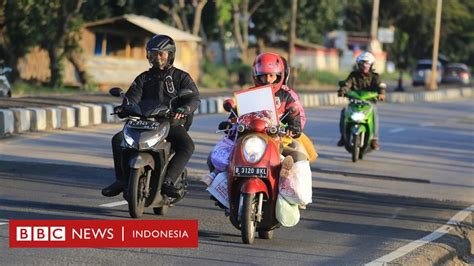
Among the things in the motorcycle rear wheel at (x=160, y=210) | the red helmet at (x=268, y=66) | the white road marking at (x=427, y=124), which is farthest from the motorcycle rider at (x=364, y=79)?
the white road marking at (x=427, y=124)

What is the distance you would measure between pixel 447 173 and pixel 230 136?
9373mm

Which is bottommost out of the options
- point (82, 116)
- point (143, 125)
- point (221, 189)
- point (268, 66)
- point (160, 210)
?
point (82, 116)

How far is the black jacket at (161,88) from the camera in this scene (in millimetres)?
10016

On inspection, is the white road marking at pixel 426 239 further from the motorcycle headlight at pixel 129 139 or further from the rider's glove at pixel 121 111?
the rider's glove at pixel 121 111

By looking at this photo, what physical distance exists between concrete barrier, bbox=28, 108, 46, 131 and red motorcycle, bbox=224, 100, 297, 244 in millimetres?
12555

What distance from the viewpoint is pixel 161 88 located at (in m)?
10.0

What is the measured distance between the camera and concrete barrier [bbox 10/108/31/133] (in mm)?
20188

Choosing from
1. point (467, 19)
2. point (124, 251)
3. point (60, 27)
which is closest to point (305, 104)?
point (60, 27)

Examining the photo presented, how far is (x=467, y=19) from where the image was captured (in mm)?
99750

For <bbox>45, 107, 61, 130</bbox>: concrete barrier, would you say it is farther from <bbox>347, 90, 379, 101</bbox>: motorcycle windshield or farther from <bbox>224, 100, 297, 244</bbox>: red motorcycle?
<bbox>224, 100, 297, 244</bbox>: red motorcycle

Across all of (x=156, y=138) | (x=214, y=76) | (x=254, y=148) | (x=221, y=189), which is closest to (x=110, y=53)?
(x=214, y=76)

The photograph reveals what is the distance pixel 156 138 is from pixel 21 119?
11375mm

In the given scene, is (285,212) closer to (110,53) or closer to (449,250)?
(449,250)

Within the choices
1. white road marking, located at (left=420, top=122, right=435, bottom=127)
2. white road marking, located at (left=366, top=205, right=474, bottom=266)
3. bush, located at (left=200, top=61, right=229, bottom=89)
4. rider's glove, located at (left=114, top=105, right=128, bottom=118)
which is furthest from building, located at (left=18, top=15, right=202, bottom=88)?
rider's glove, located at (left=114, top=105, right=128, bottom=118)
